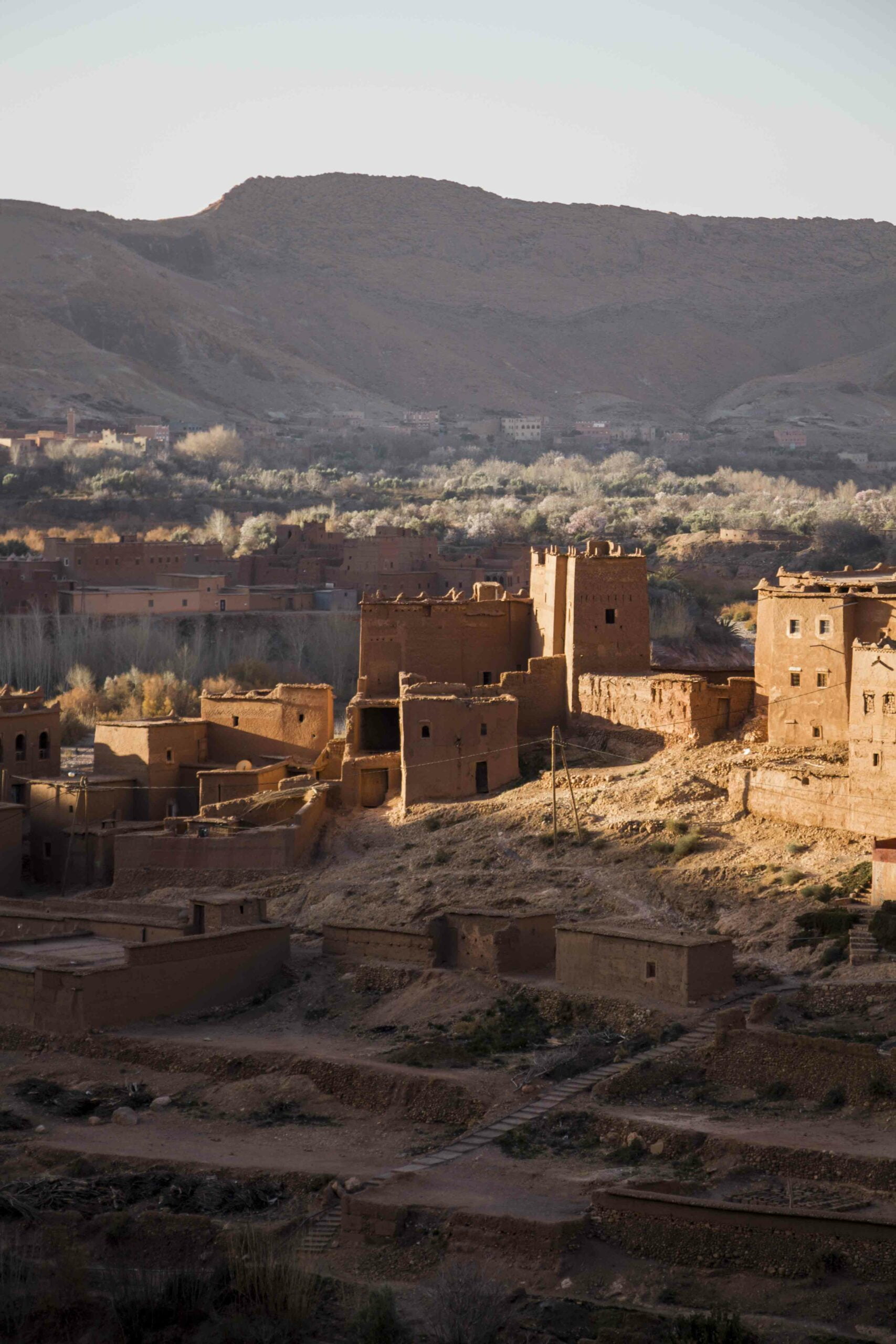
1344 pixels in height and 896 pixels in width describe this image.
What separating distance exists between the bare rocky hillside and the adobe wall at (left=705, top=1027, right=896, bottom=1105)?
4525 inches

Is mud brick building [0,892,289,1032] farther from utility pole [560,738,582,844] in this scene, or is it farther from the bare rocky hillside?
the bare rocky hillside

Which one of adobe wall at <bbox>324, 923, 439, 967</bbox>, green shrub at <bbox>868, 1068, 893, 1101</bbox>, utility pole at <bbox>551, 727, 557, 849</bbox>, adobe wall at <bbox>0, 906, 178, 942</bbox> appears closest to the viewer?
green shrub at <bbox>868, 1068, 893, 1101</bbox>

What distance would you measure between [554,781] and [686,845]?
9.30 ft

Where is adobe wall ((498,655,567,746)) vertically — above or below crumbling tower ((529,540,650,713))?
below

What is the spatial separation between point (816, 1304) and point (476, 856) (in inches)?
517

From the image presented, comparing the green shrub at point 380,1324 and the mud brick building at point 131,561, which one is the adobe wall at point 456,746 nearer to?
the green shrub at point 380,1324

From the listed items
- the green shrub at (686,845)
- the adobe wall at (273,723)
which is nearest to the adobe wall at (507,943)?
the green shrub at (686,845)

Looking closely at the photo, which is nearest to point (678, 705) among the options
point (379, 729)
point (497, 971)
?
point (379, 729)

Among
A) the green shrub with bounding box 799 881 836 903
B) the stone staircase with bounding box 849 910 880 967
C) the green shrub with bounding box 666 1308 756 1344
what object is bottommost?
the green shrub with bounding box 666 1308 756 1344

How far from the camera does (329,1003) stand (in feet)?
87.9

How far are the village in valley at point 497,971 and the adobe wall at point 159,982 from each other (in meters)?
0.05

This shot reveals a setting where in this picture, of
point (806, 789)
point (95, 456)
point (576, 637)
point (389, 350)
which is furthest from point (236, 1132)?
point (389, 350)

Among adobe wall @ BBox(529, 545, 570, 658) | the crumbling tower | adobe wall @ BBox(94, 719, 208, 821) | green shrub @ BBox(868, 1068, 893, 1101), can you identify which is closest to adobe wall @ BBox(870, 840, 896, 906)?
green shrub @ BBox(868, 1068, 893, 1101)

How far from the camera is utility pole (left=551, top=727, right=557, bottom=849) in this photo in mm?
30000
